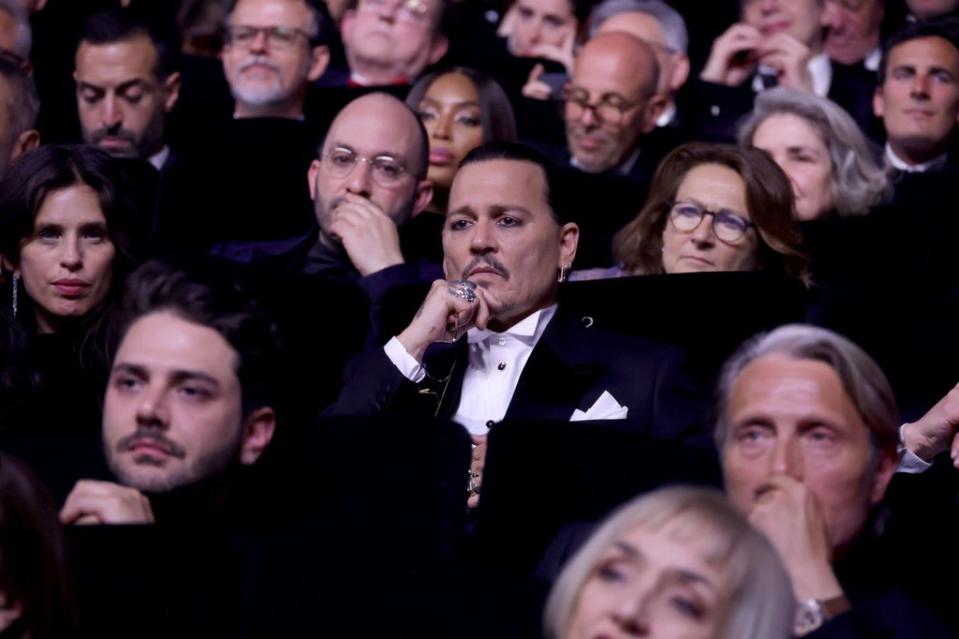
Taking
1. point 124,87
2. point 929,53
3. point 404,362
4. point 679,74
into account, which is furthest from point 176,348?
point 679,74

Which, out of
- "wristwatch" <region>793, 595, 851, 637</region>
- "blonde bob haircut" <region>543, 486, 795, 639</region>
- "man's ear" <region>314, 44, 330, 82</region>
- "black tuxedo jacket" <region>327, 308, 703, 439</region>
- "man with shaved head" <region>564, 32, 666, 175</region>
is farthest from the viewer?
"man's ear" <region>314, 44, 330, 82</region>

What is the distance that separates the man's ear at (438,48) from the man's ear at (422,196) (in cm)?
99

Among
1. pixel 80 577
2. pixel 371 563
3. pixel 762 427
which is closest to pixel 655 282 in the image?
pixel 762 427

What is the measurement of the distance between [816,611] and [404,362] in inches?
36.3

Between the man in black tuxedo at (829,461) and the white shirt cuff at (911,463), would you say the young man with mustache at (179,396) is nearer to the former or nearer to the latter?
the man in black tuxedo at (829,461)

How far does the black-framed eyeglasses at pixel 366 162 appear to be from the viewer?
3.46 metres

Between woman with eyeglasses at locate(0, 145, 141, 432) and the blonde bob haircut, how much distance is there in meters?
1.11

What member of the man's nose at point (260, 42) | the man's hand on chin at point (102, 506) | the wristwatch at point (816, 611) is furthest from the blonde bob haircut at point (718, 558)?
the man's nose at point (260, 42)

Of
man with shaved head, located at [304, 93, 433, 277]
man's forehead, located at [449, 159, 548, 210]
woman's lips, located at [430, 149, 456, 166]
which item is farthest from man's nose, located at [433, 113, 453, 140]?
man's forehead, located at [449, 159, 548, 210]

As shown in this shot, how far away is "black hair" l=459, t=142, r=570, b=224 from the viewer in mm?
3047

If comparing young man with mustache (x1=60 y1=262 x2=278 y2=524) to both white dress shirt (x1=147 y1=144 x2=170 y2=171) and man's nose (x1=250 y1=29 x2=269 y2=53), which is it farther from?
man's nose (x1=250 y1=29 x2=269 y2=53)

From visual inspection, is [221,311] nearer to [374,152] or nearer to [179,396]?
[179,396]

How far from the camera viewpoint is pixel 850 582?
7.25ft

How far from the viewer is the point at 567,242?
3.04 metres
